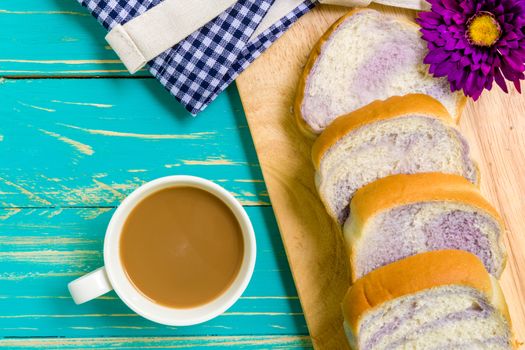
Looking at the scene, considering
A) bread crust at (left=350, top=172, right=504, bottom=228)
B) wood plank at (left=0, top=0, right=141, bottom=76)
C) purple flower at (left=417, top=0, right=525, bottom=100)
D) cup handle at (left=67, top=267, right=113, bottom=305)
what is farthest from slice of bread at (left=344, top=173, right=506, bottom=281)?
wood plank at (left=0, top=0, right=141, bottom=76)

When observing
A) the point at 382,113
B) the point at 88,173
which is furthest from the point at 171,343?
the point at 382,113

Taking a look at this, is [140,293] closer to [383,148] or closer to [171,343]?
[171,343]

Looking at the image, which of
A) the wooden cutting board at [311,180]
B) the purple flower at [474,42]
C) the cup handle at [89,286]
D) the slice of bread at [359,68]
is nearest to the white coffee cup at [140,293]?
the cup handle at [89,286]

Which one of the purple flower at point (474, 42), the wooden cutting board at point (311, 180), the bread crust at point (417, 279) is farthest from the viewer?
the wooden cutting board at point (311, 180)

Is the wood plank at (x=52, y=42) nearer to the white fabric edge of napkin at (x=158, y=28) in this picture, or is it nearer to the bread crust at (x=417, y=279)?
the white fabric edge of napkin at (x=158, y=28)

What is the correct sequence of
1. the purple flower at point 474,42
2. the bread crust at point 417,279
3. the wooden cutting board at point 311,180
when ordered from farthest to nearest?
1. the wooden cutting board at point 311,180
2. the purple flower at point 474,42
3. the bread crust at point 417,279

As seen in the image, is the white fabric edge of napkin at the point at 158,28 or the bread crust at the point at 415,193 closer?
the bread crust at the point at 415,193

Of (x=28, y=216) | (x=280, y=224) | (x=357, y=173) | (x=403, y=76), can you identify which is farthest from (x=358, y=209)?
(x=28, y=216)
